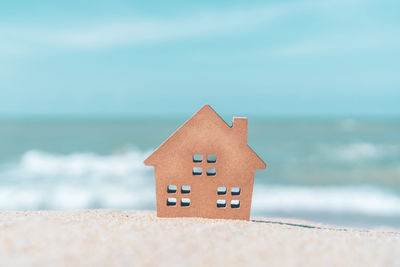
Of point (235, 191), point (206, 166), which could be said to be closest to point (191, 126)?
point (206, 166)

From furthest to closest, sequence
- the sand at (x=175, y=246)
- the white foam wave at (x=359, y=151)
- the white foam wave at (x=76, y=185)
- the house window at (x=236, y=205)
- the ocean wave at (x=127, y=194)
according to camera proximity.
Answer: the white foam wave at (x=359, y=151) → the white foam wave at (x=76, y=185) → the ocean wave at (x=127, y=194) → the house window at (x=236, y=205) → the sand at (x=175, y=246)

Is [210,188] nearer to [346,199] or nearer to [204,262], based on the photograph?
[204,262]

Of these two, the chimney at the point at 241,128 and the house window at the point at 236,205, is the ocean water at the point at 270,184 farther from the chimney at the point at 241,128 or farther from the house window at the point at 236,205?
the chimney at the point at 241,128

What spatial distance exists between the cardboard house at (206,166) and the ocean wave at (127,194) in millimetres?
4385

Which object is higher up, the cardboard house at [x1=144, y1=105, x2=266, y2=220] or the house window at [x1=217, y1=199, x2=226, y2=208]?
the cardboard house at [x1=144, y1=105, x2=266, y2=220]

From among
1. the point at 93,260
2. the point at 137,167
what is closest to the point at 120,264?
the point at 93,260

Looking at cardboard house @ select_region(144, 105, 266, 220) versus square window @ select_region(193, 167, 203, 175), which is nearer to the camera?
cardboard house @ select_region(144, 105, 266, 220)

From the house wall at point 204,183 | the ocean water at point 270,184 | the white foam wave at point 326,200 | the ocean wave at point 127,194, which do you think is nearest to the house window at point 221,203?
the house wall at point 204,183

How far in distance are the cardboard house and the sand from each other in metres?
0.90

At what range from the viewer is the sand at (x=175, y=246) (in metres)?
3.91

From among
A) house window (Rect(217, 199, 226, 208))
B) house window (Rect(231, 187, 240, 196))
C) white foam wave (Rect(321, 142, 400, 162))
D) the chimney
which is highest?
the chimney

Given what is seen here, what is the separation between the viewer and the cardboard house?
600cm

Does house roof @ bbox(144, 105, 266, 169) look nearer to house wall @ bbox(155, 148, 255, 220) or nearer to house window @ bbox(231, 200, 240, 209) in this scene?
house wall @ bbox(155, 148, 255, 220)

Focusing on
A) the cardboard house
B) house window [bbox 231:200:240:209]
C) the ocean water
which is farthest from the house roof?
the ocean water
